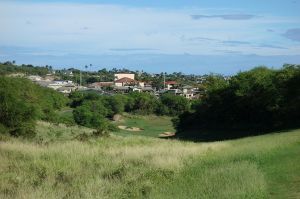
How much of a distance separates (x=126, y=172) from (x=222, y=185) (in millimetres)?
3612

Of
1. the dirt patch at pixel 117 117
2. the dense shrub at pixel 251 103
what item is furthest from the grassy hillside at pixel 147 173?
the dirt patch at pixel 117 117

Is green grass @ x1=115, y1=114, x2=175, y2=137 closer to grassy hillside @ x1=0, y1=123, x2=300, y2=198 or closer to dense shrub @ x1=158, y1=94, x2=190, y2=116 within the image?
dense shrub @ x1=158, y1=94, x2=190, y2=116

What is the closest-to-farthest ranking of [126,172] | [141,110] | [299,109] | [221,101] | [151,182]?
[151,182] → [126,172] → [299,109] → [221,101] → [141,110]

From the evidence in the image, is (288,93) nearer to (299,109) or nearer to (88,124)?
(299,109)

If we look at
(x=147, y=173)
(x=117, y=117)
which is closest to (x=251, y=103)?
(x=147, y=173)

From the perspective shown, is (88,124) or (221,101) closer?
(221,101)

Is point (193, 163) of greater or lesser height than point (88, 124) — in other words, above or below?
above

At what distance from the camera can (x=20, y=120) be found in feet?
124

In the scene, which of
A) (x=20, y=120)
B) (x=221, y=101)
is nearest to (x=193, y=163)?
(x=20, y=120)

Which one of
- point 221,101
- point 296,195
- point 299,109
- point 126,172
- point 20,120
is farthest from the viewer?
point 221,101

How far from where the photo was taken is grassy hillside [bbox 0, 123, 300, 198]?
13281 millimetres

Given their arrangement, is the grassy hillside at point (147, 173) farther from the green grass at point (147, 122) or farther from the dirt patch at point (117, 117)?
the dirt patch at point (117, 117)

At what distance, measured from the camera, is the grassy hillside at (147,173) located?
1328 cm

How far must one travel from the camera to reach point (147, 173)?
53.8 ft
